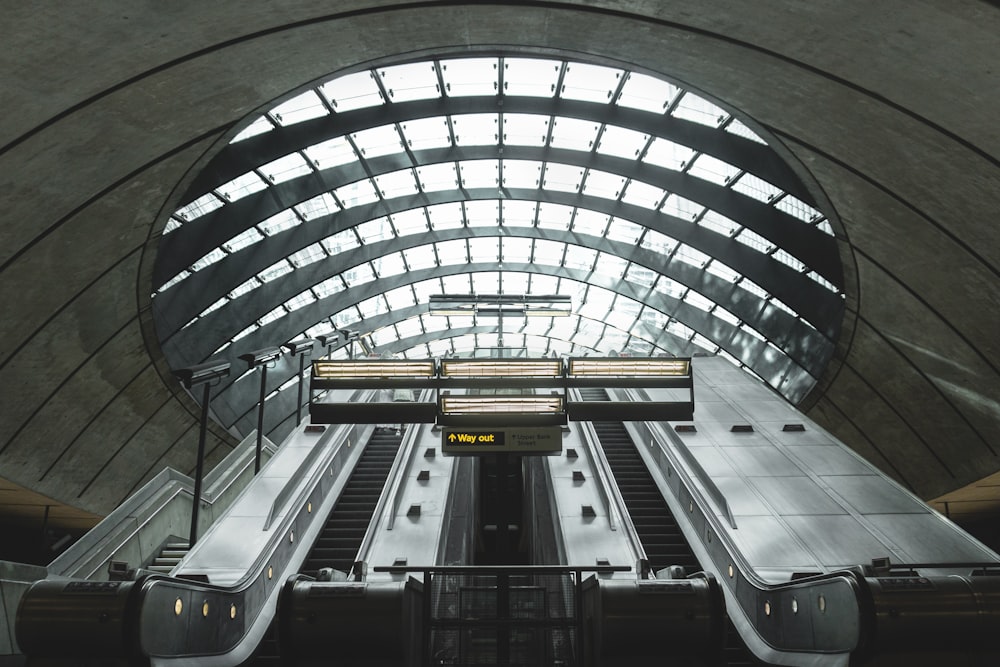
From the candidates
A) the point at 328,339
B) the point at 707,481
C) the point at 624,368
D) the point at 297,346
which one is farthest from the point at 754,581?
the point at 328,339

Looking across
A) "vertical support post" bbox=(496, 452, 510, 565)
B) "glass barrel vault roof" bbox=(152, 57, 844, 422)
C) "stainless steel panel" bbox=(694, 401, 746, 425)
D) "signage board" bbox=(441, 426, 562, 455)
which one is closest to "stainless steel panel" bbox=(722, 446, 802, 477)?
"stainless steel panel" bbox=(694, 401, 746, 425)

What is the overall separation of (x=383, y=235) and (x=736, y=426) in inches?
686

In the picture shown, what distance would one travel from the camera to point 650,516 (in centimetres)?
1341

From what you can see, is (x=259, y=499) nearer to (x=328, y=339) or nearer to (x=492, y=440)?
(x=492, y=440)

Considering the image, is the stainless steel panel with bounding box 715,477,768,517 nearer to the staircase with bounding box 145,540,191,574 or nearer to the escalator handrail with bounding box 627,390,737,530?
the escalator handrail with bounding box 627,390,737,530

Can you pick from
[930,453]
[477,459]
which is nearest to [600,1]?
[477,459]

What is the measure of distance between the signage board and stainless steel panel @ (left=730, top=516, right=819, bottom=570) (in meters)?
3.41

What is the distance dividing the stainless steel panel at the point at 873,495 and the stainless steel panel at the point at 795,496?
320 millimetres

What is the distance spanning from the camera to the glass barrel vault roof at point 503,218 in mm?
19562

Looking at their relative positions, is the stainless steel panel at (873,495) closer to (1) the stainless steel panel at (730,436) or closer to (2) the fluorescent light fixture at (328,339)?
(1) the stainless steel panel at (730,436)

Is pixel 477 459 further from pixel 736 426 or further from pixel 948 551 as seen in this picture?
pixel 948 551

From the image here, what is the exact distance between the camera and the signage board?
9805mm

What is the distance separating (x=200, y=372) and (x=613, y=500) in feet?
25.9

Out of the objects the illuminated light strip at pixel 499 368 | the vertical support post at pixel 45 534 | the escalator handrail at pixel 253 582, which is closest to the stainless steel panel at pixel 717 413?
the illuminated light strip at pixel 499 368
